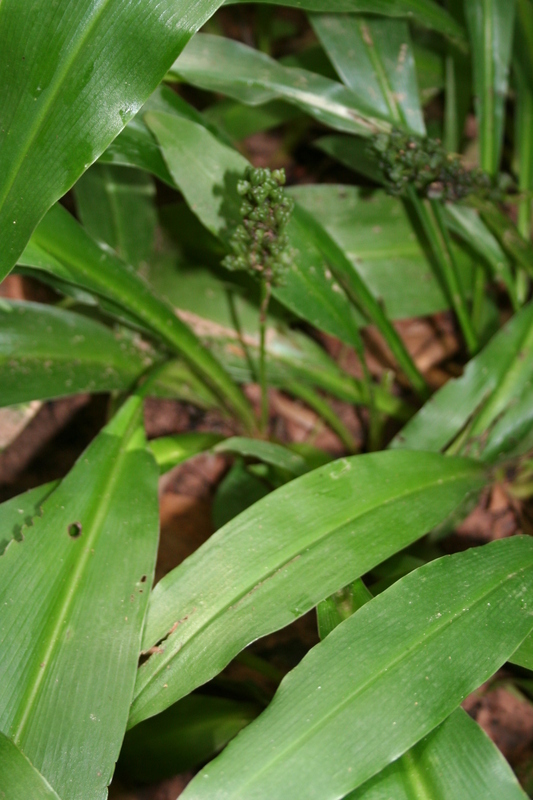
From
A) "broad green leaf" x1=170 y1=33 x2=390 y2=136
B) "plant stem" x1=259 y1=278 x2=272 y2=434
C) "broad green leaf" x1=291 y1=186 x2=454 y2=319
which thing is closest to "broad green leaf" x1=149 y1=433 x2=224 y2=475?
"plant stem" x1=259 y1=278 x2=272 y2=434

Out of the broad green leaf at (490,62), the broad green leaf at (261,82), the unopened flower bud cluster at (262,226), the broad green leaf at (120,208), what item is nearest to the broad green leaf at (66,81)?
the unopened flower bud cluster at (262,226)

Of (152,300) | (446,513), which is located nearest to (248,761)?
(446,513)

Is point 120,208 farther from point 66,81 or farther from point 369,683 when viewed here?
point 369,683

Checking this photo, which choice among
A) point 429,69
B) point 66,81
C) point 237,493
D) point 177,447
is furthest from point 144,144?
point 429,69

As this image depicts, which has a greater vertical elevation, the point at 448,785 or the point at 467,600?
the point at 467,600

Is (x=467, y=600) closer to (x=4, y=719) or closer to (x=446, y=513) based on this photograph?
(x=446, y=513)

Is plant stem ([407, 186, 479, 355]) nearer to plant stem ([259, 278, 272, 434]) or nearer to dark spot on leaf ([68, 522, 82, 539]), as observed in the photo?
plant stem ([259, 278, 272, 434])
